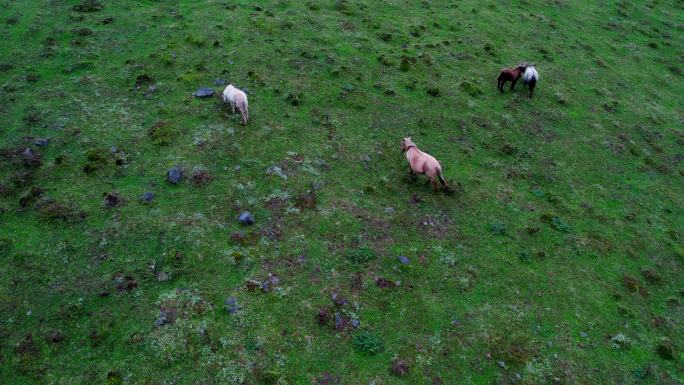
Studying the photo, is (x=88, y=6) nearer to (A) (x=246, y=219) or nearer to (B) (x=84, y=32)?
(B) (x=84, y=32)

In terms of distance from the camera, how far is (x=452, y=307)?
1419 cm

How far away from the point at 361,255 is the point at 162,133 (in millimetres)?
10700

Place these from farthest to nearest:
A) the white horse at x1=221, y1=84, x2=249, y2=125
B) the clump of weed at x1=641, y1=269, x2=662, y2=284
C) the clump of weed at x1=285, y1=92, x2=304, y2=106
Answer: the clump of weed at x1=285, y1=92, x2=304, y2=106, the white horse at x1=221, y1=84, x2=249, y2=125, the clump of weed at x1=641, y1=269, x2=662, y2=284

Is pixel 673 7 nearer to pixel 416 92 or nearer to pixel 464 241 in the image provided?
pixel 416 92

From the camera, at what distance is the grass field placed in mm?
12539

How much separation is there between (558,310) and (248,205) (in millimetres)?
11802

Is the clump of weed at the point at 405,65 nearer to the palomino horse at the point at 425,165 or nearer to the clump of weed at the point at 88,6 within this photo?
the palomino horse at the point at 425,165

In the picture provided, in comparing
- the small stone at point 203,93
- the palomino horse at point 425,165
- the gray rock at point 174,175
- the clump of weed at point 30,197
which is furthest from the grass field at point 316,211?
the palomino horse at point 425,165

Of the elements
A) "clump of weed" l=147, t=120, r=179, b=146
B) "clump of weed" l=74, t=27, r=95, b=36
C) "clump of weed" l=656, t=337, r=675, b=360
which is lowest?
"clump of weed" l=656, t=337, r=675, b=360

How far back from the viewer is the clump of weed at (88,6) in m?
28.4

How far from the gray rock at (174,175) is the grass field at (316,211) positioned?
0.26 m

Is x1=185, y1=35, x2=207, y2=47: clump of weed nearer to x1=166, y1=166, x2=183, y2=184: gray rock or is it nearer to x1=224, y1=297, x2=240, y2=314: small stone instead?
x1=166, y1=166, x2=183, y2=184: gray rock

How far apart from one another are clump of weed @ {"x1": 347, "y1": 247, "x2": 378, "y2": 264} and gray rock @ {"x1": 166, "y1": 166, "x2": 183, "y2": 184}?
295 inches

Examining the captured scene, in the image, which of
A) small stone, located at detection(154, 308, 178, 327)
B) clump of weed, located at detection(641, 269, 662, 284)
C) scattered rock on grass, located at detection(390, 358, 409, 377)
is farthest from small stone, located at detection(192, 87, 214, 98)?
clump of weed, located at detection(641, 269, 662, 284)
